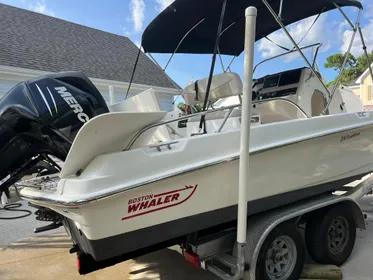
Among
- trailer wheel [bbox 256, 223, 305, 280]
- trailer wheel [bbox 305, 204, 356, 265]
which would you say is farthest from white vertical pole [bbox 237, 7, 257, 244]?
trailer wheel [bbox 305, 204, 356, 265]

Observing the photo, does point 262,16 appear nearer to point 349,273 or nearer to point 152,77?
point 349,273

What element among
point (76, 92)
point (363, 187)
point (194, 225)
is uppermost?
point (76, 92)

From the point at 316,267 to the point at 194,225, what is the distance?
145 centimetres

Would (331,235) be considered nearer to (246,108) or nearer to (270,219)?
(270,219)

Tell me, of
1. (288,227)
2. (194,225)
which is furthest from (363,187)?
(194,225)

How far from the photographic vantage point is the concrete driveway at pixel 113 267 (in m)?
3.12

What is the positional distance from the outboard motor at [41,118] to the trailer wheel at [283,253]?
1.68 m

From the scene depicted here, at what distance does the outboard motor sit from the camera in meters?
2.23

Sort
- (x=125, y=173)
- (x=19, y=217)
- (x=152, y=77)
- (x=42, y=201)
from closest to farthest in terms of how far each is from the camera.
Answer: (x=125, y=173)
(x=42, y=201)
(x=19, y=217)
(x=152, y=77)

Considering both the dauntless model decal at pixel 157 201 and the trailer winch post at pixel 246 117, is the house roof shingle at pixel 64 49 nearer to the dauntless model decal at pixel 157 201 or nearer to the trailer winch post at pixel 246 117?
the dauntless model decal at pixel 157 201

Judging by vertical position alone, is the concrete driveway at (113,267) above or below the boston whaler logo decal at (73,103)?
below

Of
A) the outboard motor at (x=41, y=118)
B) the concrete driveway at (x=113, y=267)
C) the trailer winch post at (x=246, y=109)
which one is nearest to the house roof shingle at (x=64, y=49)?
the concrete driveway at (x=113, y=267)

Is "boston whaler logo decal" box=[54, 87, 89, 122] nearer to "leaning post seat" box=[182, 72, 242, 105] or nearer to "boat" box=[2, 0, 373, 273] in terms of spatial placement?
"boat" box=[2, 0, 373, 273]

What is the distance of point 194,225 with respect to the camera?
2.19 meters
